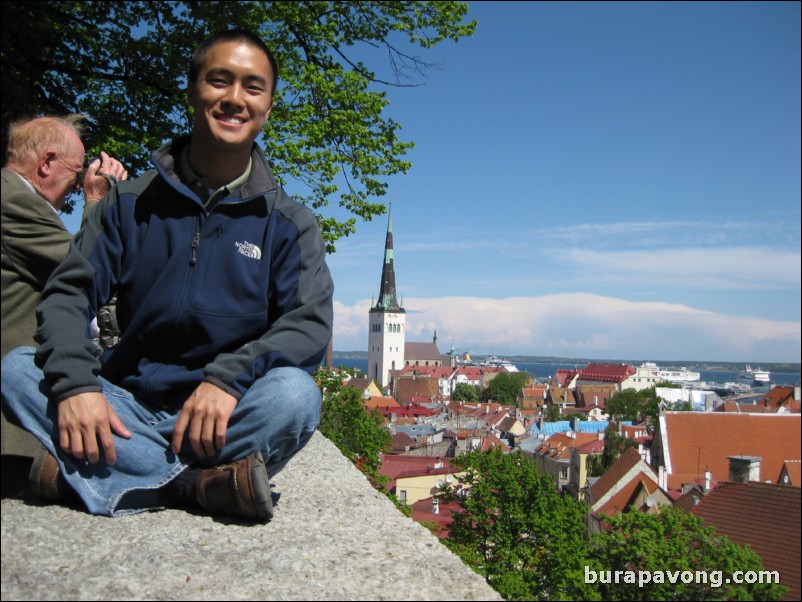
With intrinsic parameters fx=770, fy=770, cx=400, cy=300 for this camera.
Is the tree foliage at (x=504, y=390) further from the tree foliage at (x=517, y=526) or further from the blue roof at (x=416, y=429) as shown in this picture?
the tree foliage at (x=517, y=526)

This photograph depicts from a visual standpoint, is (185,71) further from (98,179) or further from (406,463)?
(406,463)

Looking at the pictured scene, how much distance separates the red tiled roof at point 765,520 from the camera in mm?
9781

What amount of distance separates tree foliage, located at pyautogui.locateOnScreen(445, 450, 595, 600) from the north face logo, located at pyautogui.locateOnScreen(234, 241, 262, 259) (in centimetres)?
1082

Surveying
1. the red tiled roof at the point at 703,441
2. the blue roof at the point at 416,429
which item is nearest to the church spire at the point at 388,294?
the blue roof at the point at 416,429

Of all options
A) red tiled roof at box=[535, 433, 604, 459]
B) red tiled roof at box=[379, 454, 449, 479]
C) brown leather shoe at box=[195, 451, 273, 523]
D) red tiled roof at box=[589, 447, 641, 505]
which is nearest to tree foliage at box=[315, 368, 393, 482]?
brown leather shoe at box=[195, 451, 273, 523]

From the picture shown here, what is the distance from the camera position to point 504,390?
9194 centimetres

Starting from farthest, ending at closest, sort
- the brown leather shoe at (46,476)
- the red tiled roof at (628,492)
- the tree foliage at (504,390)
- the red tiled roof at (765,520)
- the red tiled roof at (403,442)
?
the tree foliage at (504,390), the red tiled roof at (403,442), the red tiled roof at (628,492), the red tiled roof at (765,520), the brown leather shoe at (46,476)

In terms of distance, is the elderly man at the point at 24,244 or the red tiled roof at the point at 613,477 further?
the red tiled roof at the point at 613,477

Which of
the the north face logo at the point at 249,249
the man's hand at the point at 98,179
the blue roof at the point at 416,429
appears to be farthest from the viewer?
the blue roof at the point at 416,429

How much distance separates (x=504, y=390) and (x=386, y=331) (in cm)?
1726

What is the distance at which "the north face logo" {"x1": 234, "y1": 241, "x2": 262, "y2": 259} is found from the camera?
208 cm

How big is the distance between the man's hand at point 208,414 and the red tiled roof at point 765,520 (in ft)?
30.5

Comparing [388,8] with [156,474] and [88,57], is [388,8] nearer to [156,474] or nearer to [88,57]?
[88,57]

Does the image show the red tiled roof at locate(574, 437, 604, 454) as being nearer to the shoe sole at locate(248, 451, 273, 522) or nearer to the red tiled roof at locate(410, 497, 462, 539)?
the red tiled roof at locate(410, 497, 462, 539)
